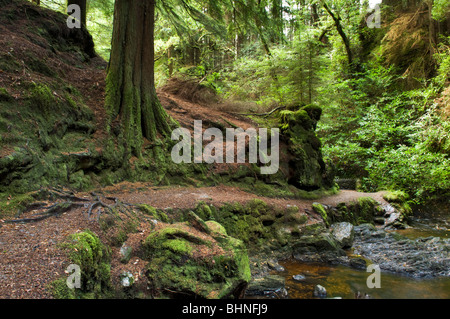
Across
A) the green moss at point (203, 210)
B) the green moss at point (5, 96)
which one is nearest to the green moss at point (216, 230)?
the green moss at point (203, 210)

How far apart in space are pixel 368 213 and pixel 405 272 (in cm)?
475

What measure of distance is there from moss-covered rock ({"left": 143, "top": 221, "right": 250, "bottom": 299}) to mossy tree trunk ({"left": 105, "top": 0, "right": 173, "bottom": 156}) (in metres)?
3.17

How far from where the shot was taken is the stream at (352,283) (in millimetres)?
4172

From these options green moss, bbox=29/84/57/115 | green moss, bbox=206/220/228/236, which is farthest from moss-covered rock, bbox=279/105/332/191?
green moss, bbox=29/84/57/115

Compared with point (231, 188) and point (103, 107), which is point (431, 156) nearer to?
point (231, 188)

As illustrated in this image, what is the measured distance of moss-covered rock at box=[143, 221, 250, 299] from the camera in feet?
10.1

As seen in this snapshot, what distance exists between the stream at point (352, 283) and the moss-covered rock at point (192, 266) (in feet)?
4.22

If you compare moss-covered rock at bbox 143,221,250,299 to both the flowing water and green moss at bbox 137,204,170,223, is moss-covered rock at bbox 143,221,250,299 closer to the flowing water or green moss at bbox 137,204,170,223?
→ green moss at bbox 137,204,170,223

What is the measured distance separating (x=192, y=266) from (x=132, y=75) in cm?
512

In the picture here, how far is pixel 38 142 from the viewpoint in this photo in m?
4.23

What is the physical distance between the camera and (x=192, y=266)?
10.8 feet

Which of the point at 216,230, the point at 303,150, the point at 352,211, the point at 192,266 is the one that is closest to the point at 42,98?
the point at 216,230

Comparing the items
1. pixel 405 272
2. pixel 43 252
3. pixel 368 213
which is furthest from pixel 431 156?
pixel 43 252

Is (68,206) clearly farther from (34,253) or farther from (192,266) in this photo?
(192,266)
